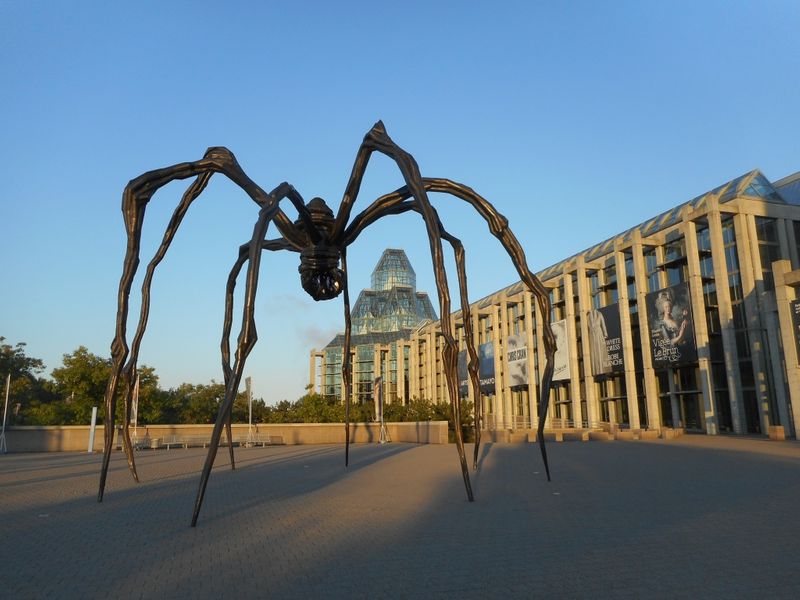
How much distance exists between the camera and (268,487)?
9219 mm

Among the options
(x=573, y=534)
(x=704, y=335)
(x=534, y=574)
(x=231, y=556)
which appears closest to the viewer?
(x=534, y=574)

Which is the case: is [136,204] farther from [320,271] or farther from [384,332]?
[384,332]

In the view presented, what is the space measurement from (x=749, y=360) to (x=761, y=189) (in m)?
8.90

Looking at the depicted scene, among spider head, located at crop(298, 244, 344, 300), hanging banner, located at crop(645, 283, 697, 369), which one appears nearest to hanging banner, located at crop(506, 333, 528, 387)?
hanging banner, located at crop(645, 283, 697, 369)

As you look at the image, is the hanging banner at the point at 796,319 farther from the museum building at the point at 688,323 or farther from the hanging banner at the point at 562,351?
the hanging banner at the point at 562,351

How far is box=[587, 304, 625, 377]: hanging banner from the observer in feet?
115

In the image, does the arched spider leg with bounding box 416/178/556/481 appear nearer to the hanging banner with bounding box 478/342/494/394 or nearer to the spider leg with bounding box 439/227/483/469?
the spider leg with bounding box 439/227/483/469

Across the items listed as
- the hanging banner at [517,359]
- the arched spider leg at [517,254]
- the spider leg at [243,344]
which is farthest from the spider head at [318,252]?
the hanging banner at [517,359]

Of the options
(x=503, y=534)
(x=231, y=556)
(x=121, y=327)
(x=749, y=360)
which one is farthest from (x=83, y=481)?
(x=749, y=360)

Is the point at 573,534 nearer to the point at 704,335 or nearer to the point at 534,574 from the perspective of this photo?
the point at 534,574

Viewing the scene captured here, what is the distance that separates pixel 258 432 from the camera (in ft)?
87.2

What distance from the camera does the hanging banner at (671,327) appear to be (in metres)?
29.6

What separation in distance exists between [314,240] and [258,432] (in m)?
21.3

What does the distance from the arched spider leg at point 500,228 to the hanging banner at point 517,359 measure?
129 feet
